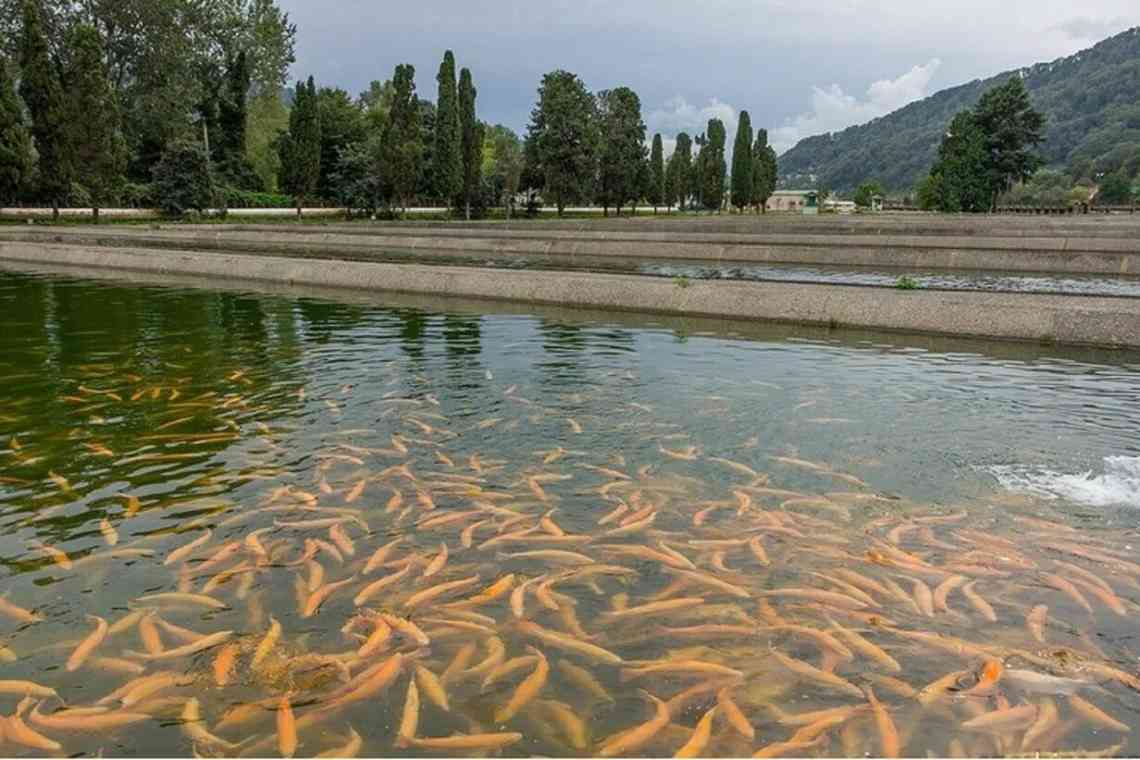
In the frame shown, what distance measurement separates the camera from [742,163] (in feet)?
263

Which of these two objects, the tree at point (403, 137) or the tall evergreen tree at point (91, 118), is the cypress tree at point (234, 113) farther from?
the tall evergreen tree at point (91, 118)

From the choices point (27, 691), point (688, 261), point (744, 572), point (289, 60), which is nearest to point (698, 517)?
point (744, 572)

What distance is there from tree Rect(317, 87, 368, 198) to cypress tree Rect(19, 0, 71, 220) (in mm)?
19136

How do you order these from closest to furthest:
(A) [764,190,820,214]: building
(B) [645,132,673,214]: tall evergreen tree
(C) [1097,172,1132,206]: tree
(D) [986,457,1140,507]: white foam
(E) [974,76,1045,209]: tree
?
(D) [986,457,1140,507]: white foam, (E) [974,76,1045,209]: tree, (B) [645,132,673,214]: tall evergreen tree, (C) [1097,172,1132,206]: tree, (A) [764,190,820,214]: building

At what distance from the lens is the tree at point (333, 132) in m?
56.0

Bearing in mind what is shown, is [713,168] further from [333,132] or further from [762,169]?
[333,132]

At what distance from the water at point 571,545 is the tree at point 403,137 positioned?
40126mm

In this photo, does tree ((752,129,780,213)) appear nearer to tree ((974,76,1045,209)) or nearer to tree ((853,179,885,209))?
tree ((974,76,1045,209))

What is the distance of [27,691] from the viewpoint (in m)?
3.09

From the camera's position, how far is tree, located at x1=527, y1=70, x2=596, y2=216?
173 feet

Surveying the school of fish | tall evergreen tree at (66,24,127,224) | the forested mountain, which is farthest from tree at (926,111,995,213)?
the school of fish

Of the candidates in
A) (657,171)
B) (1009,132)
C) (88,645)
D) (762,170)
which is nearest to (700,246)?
Result: (88,645)

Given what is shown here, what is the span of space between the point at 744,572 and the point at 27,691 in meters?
2.98

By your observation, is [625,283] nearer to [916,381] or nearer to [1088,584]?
[916,381]
